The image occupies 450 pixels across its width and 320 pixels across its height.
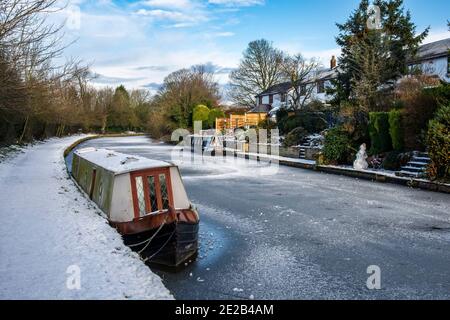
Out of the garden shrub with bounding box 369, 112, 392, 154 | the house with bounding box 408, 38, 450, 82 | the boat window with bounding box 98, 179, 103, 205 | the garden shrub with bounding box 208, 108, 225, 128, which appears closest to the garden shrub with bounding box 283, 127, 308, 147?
the garden shrub with bounding box 369, 112, 392, 154

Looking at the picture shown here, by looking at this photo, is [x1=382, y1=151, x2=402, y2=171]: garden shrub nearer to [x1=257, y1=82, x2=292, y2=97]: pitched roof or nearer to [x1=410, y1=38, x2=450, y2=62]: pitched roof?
[x1=410, y1=38, x2=450, y2=62]: pitched roof

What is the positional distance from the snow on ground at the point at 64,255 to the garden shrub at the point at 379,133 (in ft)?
43.5

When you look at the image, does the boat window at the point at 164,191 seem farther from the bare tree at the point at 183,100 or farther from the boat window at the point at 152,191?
the bare tree at the point at 183,100

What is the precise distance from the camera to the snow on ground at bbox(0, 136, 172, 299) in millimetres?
4867

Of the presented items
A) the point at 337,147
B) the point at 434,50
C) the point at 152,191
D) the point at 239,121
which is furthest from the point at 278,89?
the point at 152,191

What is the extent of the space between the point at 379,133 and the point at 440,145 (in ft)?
16.0

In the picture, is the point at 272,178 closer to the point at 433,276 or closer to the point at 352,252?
the point at 352,252

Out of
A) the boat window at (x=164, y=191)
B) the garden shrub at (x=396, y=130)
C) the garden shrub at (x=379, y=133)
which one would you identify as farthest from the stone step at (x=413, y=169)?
the boat window at (x=164, y=191)

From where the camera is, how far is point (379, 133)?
18703 millimetres

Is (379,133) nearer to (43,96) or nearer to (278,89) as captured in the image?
(43,96)

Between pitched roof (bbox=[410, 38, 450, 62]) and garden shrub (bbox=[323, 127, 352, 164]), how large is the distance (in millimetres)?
12772

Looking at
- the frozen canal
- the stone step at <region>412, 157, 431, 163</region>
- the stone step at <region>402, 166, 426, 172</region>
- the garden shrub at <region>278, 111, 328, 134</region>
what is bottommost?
the frozen canal

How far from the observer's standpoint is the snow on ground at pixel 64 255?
487 cm
